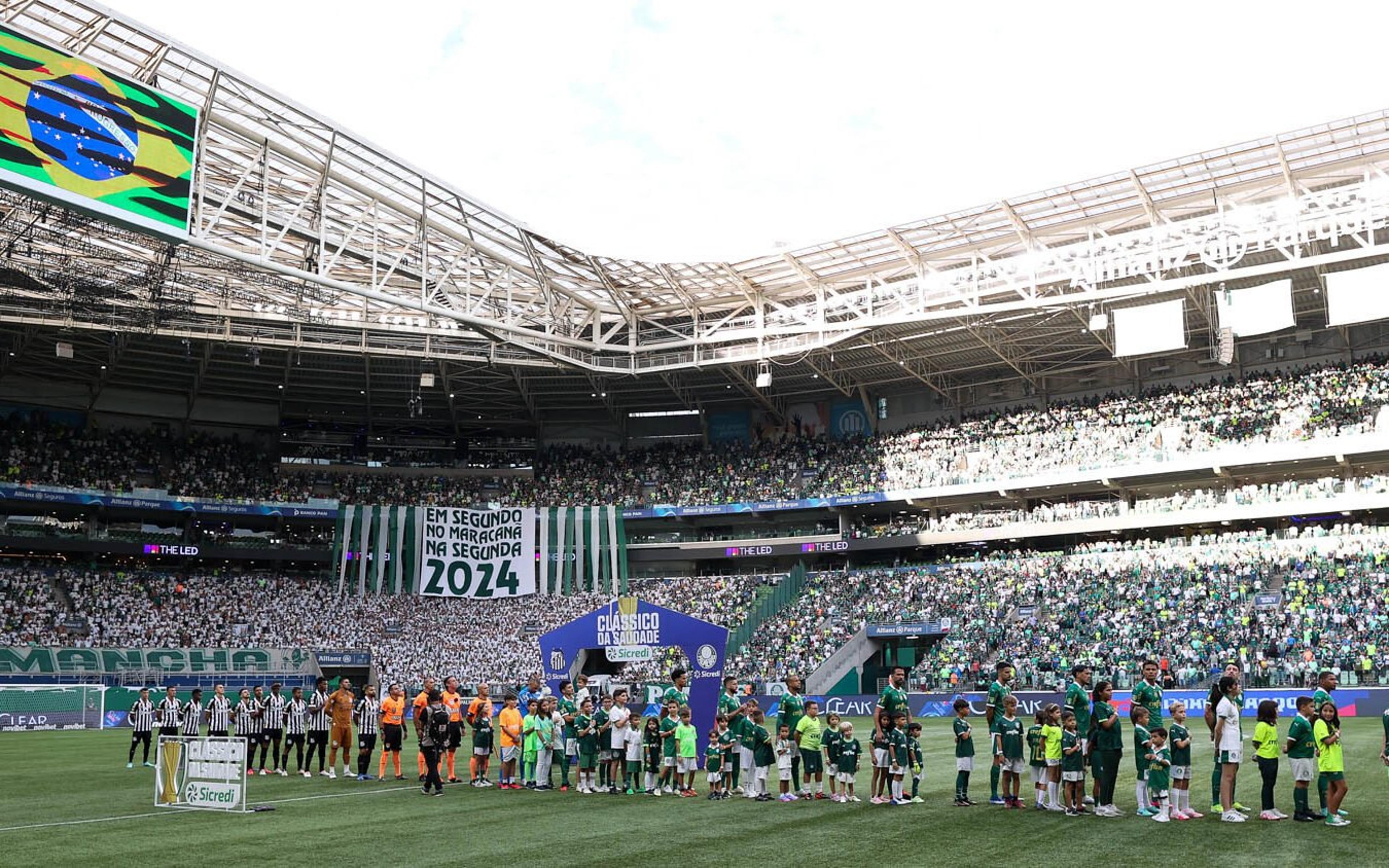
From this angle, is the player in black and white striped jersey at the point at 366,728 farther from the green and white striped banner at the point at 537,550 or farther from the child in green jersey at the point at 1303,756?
the green and white striped banner at the point at 537,550

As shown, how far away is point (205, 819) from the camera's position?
15.3 m

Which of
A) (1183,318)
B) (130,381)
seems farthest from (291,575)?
(1183,318)

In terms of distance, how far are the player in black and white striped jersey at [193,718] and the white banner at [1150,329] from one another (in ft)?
105

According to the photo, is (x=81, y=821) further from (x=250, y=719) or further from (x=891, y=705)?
(x=891, y=705)

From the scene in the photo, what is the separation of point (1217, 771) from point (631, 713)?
339 inches

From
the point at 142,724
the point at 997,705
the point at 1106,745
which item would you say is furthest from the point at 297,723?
the point at 1106,745

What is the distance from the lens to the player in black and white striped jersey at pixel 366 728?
2131cm

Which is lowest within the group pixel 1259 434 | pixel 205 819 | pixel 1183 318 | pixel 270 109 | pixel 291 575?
pixel 205 819

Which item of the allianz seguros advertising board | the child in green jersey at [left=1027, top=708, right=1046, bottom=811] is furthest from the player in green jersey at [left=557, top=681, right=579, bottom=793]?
the allianz seguros advertising board

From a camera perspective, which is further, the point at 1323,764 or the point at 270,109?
the point at 270,109

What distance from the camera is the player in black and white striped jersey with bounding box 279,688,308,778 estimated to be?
22578 millimetres

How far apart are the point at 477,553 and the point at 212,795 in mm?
42441

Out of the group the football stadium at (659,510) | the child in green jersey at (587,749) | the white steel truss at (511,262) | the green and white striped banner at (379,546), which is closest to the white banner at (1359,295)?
the football stadium at (659,510)

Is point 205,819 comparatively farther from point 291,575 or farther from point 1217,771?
point 291,575
